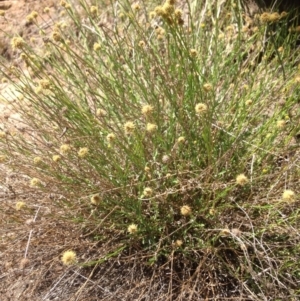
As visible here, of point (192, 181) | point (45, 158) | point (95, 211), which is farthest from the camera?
point (45, 158)

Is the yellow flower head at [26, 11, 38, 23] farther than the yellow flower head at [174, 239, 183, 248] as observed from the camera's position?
Yes

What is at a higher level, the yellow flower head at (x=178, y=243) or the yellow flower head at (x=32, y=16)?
the yellow flower head at (x=32, y=16)

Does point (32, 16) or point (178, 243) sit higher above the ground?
point (32, 16)

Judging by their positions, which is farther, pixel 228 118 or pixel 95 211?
pixel 228 118

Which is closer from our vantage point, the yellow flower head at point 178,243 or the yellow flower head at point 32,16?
the yellow flower head at point 178,243

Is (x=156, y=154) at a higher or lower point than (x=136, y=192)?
higher

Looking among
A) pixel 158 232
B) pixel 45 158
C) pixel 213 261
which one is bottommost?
pixel 213 261

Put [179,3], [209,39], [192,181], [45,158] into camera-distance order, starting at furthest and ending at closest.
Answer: [179,3]
[209,39]
[45,158]
[192,181]

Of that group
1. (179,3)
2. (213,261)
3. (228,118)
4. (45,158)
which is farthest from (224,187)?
(179,3)

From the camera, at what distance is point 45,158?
205 cm

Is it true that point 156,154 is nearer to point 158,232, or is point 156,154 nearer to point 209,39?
point 158,232

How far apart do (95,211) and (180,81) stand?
632 mm

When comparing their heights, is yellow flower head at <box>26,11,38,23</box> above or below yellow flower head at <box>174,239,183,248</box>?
above

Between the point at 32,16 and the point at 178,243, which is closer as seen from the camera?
the point at 178,243
